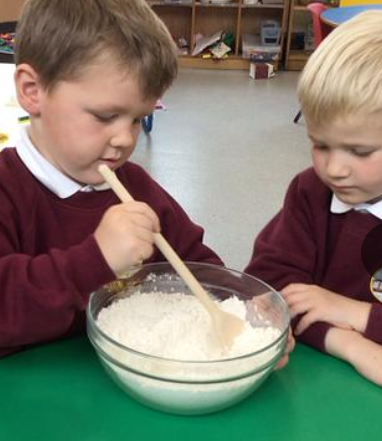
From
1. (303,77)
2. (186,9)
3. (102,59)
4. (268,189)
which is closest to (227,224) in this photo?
(268,189)

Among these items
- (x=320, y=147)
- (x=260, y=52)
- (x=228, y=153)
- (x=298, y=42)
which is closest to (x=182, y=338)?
(x=320, y=147)

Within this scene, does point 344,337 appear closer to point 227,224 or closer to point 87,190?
point 87,190

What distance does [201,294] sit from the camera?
70 centimetres

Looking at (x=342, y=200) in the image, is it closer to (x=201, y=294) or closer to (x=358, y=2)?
(x=201, y=294)

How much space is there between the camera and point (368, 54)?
33.1 inches

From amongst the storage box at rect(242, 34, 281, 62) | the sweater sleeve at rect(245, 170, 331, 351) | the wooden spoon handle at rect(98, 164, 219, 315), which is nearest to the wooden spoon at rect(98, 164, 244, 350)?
the wooden spoon handle at rect(98, 164, 219, 315)

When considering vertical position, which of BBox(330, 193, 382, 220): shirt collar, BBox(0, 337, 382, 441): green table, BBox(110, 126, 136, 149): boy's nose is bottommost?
BBox(0, 337, 382, 441): green table

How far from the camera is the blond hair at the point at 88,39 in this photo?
0.75m

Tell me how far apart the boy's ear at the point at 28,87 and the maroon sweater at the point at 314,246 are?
43 centimetres

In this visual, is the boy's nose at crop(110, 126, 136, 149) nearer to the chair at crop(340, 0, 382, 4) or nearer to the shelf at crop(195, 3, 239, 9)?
the chair at crop(340, 0, 382, 4)

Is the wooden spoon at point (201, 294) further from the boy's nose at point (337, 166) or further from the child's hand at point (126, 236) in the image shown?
the boy's nose at point (337, 166)

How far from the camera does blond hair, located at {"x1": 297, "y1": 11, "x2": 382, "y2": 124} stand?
83cm

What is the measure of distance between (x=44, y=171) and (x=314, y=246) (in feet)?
1.51

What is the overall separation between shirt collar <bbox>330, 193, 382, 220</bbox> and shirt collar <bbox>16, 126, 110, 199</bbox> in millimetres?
423
